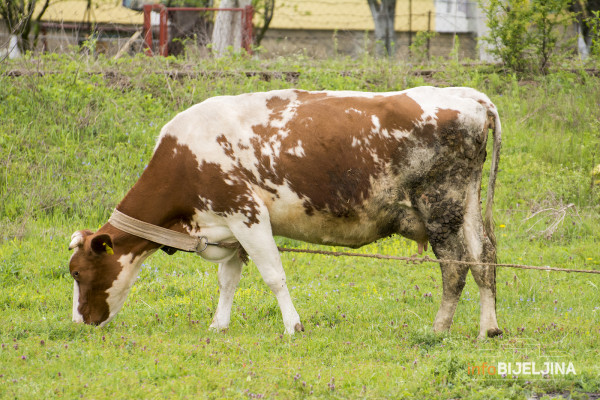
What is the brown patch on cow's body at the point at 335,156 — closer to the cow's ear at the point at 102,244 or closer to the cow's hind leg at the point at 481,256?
the cow's hind leg at the point at 481,256

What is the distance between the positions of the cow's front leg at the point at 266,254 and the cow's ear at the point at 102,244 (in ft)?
3.35

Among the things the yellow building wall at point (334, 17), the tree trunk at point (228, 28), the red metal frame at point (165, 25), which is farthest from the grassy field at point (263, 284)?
the yellow building wall at point (334, 17)

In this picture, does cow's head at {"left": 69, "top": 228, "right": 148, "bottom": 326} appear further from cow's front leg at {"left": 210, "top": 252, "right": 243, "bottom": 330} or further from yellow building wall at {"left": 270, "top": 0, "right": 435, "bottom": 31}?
yellow building wall at {"left": 270, "top": 0, "right": 435, "bottom": 31}

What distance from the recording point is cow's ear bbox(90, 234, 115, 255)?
Result: 678 centimetres

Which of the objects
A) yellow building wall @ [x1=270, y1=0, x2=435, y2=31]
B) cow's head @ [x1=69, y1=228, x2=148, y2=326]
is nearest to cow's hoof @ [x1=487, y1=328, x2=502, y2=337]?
cow's head @ [x1=69, y1=228, x2=148, y2=326]

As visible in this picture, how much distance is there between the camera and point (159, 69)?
14125mm

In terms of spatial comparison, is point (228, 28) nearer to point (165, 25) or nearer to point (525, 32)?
point (165, 25)

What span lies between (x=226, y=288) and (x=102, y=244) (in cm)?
117

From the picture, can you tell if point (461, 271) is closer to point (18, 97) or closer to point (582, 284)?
point (582, 284)

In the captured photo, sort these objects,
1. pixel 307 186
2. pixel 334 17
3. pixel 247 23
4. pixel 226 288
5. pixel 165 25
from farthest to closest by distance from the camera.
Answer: pixel 334 17, pixel 247 23, pixel 165 25, pixel 226 288, pixel 307 186

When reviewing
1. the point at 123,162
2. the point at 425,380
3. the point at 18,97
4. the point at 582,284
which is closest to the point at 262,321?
the point at 425,380

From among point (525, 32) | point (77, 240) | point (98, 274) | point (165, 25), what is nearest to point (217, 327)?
point (98, 274)

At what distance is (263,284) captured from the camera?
8789 millimetres

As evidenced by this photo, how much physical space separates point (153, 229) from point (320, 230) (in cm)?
140
